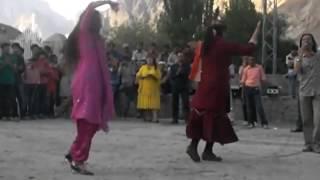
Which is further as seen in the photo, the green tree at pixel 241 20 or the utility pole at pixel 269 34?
the green tree at pixel 241 20

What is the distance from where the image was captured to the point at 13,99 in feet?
57.2

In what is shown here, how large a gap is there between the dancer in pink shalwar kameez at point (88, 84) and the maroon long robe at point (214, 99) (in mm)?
1503

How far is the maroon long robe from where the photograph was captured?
984cm

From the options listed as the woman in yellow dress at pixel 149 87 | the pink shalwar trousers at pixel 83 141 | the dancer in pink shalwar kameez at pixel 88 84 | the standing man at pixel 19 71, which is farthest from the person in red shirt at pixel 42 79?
the pink shalwar trousers at pixel 83 141

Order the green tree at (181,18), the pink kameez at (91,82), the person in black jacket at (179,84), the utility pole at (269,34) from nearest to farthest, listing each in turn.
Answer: the pink kameez at (91,82) < the person in black jacket at (179,84) < the utility pole at (269,34) < the green tree at (181,18)

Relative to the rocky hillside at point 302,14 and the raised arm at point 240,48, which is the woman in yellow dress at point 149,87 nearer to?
A: the raised arm at point 240,48

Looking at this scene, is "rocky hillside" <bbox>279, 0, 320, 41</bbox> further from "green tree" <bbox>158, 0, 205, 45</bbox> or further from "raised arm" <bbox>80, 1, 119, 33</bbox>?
"raised arm" <bbox>80, 1, 119, 33</bbox>

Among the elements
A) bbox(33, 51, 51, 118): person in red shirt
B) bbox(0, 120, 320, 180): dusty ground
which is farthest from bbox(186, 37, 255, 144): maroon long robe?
bbox(33, 51, 51, 118): person in red shirt

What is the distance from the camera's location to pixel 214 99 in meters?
9.85

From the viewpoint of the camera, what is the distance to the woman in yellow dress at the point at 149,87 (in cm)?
1794

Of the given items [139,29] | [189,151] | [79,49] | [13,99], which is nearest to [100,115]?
[79,49]

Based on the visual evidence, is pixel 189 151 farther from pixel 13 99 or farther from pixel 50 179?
pixel 13 99

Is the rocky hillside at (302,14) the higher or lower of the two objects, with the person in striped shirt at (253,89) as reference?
higher

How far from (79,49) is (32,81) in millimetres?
9313
